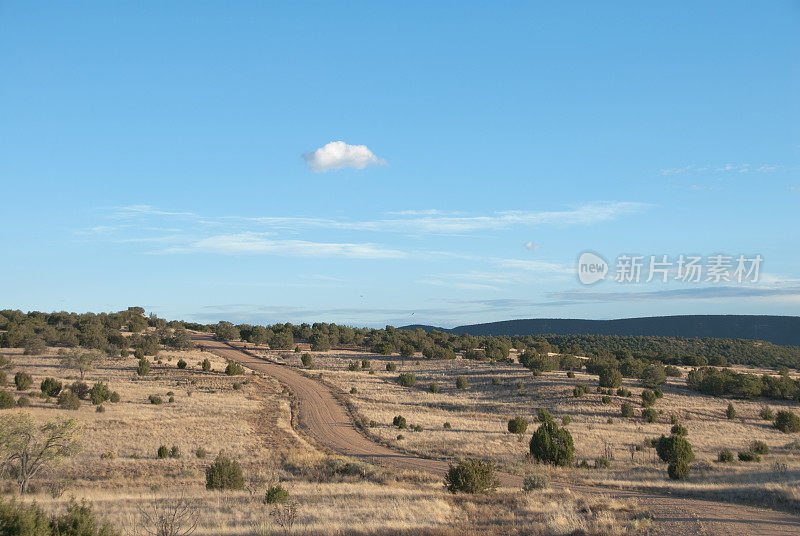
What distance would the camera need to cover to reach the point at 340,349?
95.2 m

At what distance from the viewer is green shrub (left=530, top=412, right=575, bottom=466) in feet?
106

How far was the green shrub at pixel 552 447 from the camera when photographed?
A: 1273 inches

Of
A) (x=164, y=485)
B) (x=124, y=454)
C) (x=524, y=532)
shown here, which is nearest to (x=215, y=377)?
(x=124, y=454)

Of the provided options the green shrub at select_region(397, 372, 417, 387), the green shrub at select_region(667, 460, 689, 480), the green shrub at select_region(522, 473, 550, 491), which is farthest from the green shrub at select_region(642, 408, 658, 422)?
the green shrub at select_region(522, 473, 550, 491)

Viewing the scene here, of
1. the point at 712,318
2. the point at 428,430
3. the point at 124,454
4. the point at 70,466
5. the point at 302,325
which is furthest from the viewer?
the point at 712,318

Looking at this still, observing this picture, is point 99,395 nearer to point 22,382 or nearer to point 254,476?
point 22,382

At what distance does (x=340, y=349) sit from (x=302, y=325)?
101ft

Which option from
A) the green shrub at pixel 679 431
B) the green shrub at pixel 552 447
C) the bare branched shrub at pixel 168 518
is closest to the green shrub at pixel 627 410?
the green shrub at pixel 679 431

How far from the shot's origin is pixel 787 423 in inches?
1875

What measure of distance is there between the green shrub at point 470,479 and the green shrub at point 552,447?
10680 millimetres

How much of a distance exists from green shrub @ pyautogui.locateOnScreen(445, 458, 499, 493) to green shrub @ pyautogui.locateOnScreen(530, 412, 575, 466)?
35.0 feet

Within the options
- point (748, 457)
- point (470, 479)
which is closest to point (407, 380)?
point (748, 457)

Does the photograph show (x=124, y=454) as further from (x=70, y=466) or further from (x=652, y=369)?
(x=652, y=369)

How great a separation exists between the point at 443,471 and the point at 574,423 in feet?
75.1
